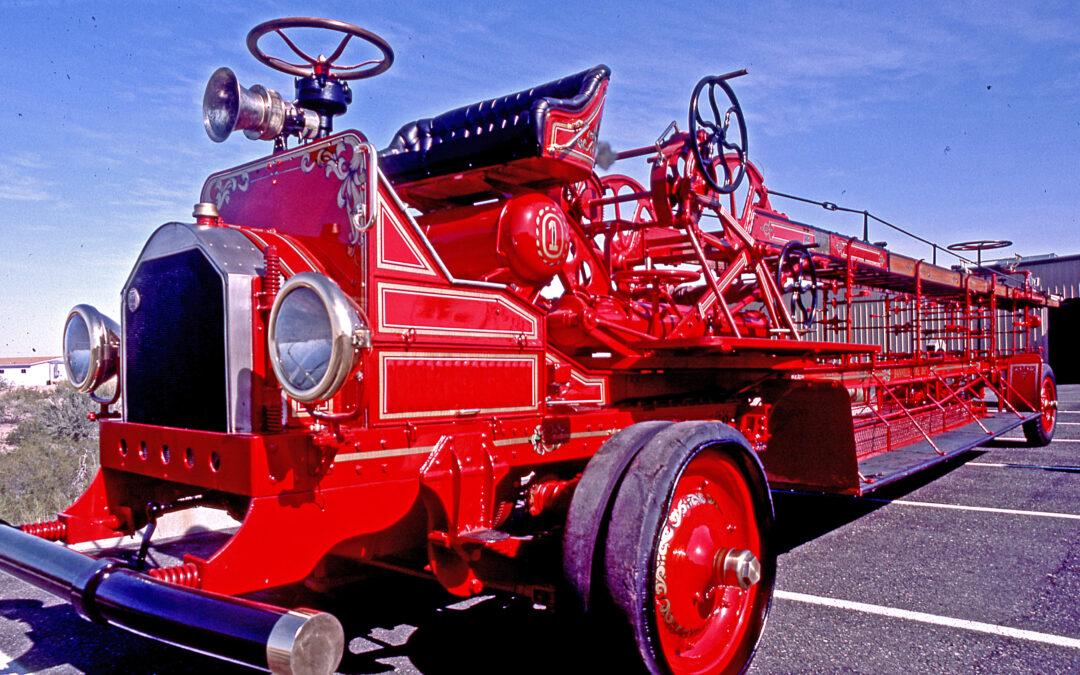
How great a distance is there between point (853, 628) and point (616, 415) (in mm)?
1292

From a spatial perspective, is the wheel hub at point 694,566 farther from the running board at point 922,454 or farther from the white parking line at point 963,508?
the white parking line at point 963,508

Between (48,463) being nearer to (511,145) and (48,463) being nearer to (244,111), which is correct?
(244,111)

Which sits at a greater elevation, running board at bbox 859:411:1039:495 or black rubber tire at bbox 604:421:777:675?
black rubber tire at bbox 604:421:777:675

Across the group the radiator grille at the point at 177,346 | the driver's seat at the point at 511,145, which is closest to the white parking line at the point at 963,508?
the driver's seat at the point at 511,145

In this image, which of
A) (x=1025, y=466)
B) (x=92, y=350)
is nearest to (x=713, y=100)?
(x=92, y=350)

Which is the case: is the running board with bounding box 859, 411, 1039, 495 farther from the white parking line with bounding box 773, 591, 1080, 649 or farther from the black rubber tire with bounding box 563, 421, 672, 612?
the black rubber tire with bounding box 563, 421, 672, 612

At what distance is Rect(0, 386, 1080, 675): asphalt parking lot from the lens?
9.88ft

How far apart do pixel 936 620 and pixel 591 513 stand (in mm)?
1886

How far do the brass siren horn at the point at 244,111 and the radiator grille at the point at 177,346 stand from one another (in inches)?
27.3

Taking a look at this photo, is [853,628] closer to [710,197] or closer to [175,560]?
[710,197]

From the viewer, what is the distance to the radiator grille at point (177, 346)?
2471 millimetres

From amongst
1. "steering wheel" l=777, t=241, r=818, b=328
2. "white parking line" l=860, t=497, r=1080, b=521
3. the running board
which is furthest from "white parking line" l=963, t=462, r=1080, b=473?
"steering wheel" l=777, t=241, r=818, b=328

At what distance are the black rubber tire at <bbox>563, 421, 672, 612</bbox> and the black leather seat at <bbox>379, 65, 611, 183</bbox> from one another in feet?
4.51

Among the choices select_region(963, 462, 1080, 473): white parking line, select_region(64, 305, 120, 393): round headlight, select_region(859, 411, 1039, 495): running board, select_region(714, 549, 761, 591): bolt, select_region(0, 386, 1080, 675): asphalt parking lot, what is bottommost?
select_region(963, 462, 1080, 473): white parking line
